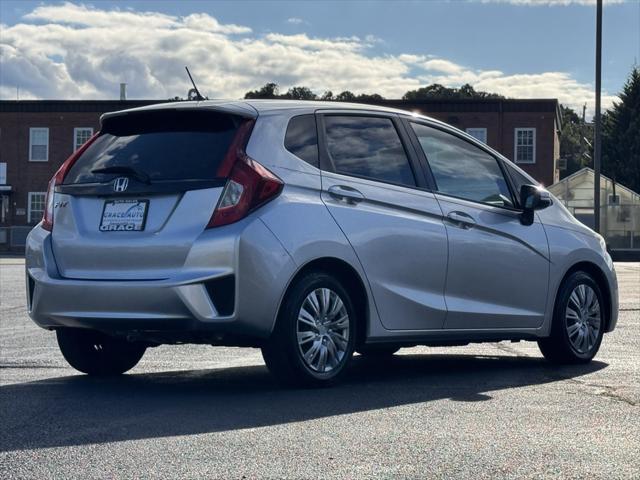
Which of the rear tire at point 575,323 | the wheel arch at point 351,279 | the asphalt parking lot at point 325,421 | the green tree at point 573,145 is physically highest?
the green tree at point 573,145

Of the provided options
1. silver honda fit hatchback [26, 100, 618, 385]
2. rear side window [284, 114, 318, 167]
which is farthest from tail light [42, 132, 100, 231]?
rear side window [284, 114, 318, 167]

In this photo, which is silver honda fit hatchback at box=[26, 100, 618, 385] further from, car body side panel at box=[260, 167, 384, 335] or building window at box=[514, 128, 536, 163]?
building window at box=[514, 128, 536, 163]

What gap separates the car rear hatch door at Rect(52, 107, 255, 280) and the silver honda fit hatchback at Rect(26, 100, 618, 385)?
1 centimetres

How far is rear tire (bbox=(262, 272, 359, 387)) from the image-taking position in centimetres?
669

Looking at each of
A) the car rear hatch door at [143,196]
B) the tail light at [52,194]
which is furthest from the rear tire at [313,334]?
the tail light at [52,194]

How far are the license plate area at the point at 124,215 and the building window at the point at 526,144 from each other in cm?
4989

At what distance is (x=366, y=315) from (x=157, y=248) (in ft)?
4.86

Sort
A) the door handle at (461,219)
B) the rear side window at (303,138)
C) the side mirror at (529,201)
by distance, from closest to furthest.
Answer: the rear side window at (303,138) → the door handle at (461,219) → the side mirror at (529,201)

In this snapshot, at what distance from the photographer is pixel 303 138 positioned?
7.10 metres

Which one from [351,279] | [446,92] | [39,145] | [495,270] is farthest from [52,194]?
[446,92]

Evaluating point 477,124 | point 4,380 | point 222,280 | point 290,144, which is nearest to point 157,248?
point 222,280

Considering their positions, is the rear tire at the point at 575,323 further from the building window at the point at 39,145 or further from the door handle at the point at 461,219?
the building window at the point at 39,145

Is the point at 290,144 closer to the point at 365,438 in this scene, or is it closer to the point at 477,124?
the point at 365,438

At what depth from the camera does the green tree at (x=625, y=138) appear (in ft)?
213
